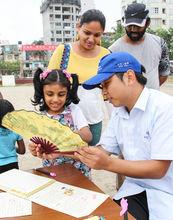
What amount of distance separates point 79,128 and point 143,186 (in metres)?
0.69

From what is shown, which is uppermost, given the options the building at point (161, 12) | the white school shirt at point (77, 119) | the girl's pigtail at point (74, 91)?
the building at point (161, 12)

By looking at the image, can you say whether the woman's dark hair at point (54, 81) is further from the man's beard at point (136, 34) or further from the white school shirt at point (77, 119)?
the man's beard at point (136, 34)

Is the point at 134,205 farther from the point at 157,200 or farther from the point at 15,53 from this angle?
the point at 15,53

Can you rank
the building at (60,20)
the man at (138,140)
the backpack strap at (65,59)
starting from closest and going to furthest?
the man at (138,140)
the backpack strap at (65,59)
the building at (60,20)

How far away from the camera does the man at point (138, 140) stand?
168 cm

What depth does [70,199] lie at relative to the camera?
64.4 inches

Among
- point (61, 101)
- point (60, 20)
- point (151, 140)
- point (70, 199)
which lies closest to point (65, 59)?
point (61, 101)

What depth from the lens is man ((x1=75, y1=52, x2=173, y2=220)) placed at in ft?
5.52

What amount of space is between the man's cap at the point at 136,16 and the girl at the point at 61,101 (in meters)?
0.79

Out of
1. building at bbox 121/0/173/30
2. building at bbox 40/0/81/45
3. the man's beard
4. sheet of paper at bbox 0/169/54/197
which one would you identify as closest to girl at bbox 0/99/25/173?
sheet of paper at bbox 0/169/54/197

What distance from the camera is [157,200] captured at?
68.7 inches

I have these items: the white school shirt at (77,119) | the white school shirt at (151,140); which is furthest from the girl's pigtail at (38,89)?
the white school shirt at (151,140)

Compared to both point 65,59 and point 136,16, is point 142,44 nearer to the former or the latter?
point 136,16

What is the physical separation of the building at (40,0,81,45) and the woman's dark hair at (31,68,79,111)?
7072 cm
